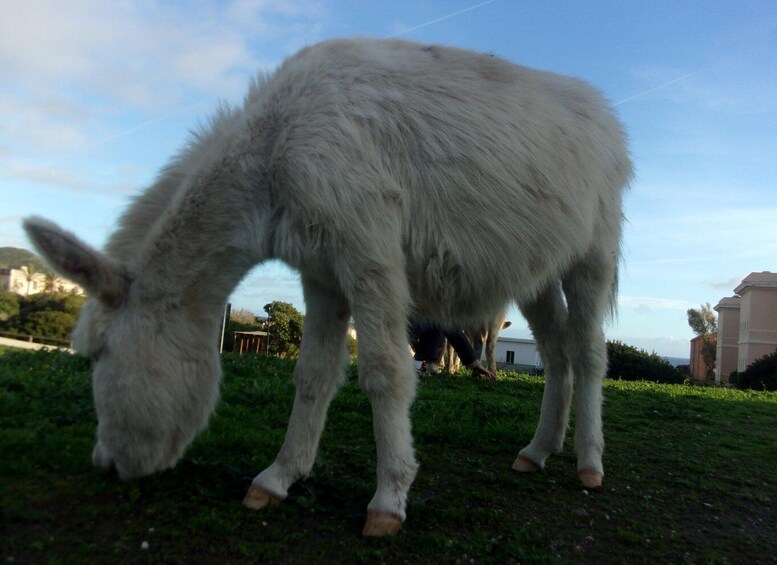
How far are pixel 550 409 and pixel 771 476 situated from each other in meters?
2.00

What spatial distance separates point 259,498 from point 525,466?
7.04 ft

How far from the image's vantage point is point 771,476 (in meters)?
5.24

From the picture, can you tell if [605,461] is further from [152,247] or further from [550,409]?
[152,247]

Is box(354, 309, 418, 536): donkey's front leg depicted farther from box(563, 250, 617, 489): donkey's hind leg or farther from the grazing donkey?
box(563, 250, 617, 489): donkey's hind leg

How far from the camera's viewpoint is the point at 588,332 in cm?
485

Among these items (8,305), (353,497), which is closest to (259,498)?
(353,497)

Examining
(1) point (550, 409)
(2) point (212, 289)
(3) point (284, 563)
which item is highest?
(2) point (212, 289)

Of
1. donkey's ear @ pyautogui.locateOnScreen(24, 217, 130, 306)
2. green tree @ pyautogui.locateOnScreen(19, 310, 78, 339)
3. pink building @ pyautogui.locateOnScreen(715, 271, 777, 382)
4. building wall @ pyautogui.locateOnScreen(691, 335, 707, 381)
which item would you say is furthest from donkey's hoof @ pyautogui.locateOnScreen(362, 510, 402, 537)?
building wall @ pyautogui.locateOnScreen(691, 335, 707, 381)

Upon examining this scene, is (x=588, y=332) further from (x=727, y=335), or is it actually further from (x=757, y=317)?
(x=727, y=335)

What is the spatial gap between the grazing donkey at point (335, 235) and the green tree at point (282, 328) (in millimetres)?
20302

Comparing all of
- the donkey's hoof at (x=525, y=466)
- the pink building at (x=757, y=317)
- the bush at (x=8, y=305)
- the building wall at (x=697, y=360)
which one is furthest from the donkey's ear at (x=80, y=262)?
the building wall at (x=697, y=360)

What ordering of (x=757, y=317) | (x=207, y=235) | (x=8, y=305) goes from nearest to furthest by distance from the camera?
(x=207, y=235), (x=8, y=305), (x=757, y=317)

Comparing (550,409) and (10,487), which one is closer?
(10,487)

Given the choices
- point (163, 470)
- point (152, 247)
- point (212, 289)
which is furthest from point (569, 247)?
point (163, 470)
